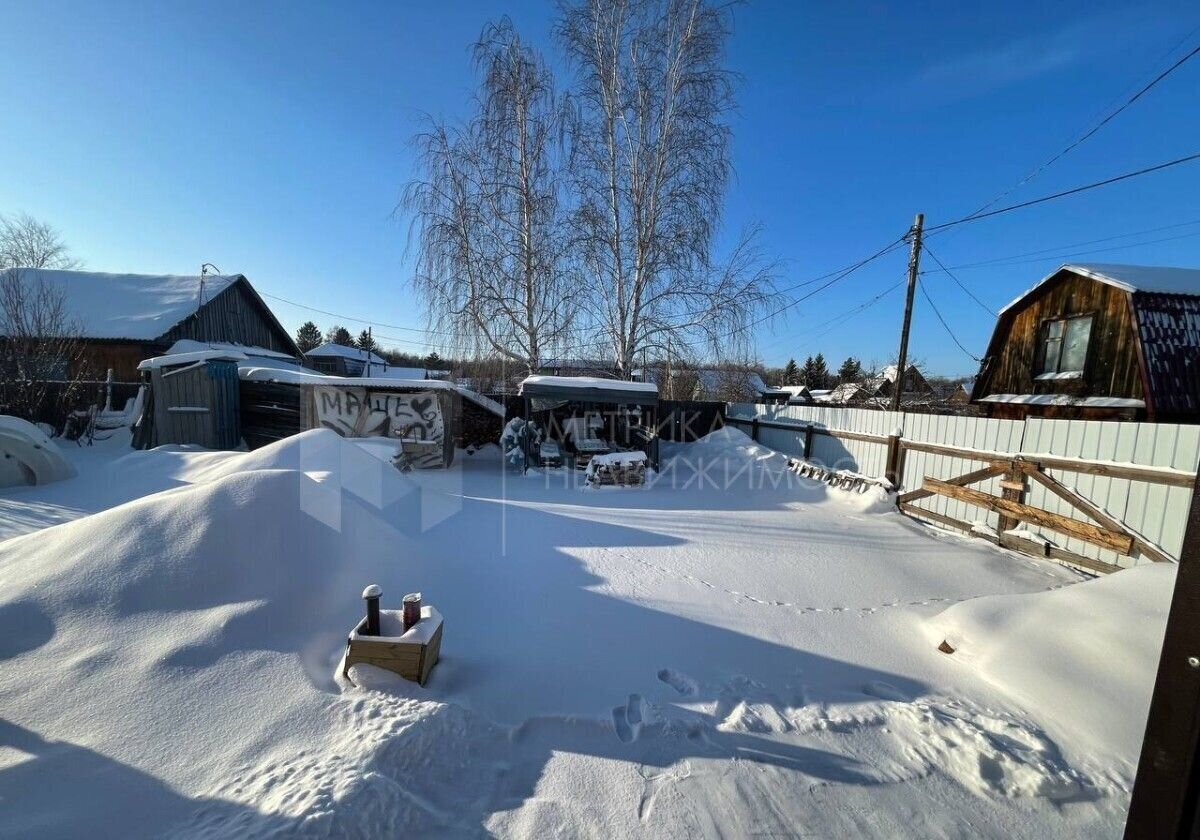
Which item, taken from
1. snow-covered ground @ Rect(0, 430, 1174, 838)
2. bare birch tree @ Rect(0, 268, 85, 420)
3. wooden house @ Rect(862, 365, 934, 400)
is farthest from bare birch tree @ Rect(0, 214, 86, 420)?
wooden house @ Rect(862, 365, 934, 400)

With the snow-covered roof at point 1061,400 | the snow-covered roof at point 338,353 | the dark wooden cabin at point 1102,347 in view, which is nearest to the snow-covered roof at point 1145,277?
the dark wooden cabin at point 1102,347

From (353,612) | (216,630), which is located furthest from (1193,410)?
(216,630)

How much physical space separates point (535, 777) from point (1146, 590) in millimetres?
4202

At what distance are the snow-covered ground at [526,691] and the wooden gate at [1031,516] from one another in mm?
1541

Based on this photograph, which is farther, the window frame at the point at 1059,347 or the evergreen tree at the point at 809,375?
the evergreen tree at the point at 809,375

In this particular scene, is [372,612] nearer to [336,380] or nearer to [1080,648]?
[1080,648]

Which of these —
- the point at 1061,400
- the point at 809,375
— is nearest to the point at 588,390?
the point at 1061,400

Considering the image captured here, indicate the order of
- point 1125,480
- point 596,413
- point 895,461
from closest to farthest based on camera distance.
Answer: point 1125,480 → point 895,461 → point 596,413

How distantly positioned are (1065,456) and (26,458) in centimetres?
1369

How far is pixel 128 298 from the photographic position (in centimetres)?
1752

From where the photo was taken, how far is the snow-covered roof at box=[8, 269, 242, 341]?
52.0ft

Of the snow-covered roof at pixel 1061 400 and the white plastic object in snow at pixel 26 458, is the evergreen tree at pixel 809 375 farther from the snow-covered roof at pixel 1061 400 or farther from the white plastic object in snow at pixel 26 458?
the white plastic object in snow at pixel 26 458

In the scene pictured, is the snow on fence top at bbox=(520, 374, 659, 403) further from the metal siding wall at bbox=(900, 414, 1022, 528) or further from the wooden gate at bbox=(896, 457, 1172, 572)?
the wooden gate at bbox=(896, 457, 1172, 572)

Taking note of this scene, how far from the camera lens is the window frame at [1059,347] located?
10070mm
